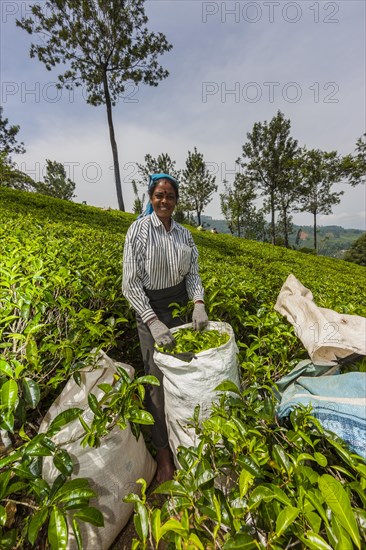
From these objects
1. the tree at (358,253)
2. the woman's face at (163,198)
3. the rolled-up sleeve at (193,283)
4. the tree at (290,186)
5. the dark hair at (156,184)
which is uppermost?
the tree at (290,186)

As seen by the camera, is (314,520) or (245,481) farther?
(245,481)

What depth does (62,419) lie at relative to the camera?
116cm

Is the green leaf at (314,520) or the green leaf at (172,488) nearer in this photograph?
the green leaf at (314,520)

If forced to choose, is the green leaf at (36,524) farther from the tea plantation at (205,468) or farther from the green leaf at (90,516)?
the green leaf at (90,516)

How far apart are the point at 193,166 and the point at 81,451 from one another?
114ft

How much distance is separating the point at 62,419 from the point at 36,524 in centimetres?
35

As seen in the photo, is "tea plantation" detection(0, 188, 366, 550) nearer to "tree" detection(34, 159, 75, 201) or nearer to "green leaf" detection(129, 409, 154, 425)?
"green leaf" detection(129, 409, 154, 425)

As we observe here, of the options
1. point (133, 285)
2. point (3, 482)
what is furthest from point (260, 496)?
point (133, 285)

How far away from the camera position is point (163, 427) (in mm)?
1955

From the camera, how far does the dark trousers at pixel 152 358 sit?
1.94 m

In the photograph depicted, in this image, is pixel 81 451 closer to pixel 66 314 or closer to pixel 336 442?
pixel 66 314

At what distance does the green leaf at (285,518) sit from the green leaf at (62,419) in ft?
2.96

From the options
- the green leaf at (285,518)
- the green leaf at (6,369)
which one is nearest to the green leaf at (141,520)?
the green leaf at (285,518)

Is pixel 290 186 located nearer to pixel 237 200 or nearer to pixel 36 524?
pixel 237 200
